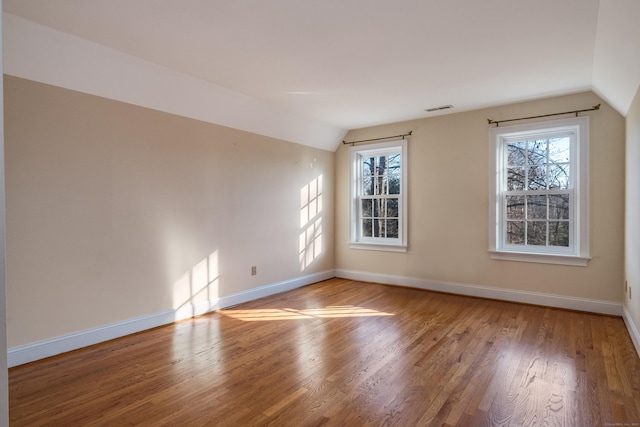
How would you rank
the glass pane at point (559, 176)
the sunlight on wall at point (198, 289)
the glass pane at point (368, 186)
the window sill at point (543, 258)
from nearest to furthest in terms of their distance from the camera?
the sunlight on wall at point (198, 289) → the window sill at point (543, 258) → the glass pane at point (559, 176) → the glass pane at point (368, 186)

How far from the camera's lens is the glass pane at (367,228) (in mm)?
5878

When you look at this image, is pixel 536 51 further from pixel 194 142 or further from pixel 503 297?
pixel 194 142

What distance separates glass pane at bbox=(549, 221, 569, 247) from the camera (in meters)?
4.21

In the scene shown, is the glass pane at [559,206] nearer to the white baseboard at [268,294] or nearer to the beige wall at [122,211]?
the white baseboard at [268,294]

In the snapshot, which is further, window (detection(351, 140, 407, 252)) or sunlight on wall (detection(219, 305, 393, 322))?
window (detection(351, 140, 407, 252))

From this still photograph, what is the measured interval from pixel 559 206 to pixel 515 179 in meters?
0.59

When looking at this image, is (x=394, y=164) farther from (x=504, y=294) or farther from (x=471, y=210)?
(x=504, y=294)

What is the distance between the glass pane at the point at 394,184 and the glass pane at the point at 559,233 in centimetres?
209

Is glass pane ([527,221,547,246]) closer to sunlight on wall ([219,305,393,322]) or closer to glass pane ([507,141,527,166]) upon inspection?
glass pane ([507,141,527,166])

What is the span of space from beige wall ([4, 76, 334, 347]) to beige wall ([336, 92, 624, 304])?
1952mm

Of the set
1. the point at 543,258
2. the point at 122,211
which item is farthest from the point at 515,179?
the point at 122,211

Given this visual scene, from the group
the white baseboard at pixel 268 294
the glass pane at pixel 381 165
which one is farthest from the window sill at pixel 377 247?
the glass pane at pixel 381 165

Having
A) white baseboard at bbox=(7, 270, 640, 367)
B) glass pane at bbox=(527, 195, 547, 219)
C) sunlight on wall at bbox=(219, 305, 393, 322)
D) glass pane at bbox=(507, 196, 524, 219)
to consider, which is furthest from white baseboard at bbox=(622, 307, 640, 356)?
sunlight on wall at bbox=(219, 305, 393, 322)

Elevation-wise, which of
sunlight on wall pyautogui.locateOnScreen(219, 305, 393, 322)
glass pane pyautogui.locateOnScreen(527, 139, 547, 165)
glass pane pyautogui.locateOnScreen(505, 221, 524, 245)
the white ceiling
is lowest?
sunlight on wall pyautogui.locateOnScreen(219, 305, 393, 322)
